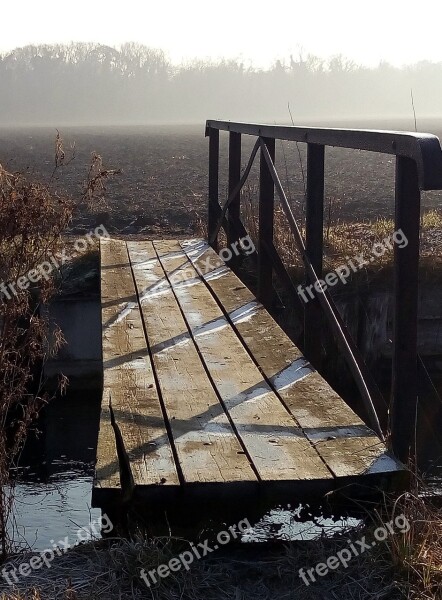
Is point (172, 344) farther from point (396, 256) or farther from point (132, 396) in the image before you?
point (396, 256)

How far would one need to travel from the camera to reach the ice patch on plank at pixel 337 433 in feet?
10.7

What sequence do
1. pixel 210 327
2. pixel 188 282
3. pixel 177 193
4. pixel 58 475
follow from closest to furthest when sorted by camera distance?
pixel 210 327, pixel 58 475, pixel 188 282, pixel 177 193

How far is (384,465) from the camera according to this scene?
298 cm

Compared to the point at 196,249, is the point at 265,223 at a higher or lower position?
Answer: higher

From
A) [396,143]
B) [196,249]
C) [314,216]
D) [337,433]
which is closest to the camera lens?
[396,143]

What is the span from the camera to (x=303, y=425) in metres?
3.38

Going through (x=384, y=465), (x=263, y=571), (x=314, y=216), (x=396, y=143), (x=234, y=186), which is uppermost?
(x=396, y=143)

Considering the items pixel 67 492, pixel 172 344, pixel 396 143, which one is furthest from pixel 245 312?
pixel 396 143

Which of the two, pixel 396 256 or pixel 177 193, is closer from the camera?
pixel 396 256

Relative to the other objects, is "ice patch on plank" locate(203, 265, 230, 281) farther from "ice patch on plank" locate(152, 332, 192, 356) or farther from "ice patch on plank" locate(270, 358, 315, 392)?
"ice patch on plank" locate(270, 358, 315, 392)

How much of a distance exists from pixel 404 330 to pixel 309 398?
0.65m

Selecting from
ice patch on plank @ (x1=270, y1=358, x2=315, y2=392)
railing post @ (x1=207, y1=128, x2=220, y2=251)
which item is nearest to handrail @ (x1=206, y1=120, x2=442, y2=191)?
ice patch on plank @ (x1=270, y1=358, x2=315, y2=392)

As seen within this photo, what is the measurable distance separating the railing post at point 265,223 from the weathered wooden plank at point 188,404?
2.51 ft

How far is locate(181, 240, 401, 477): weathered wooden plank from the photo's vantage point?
3047 mm
